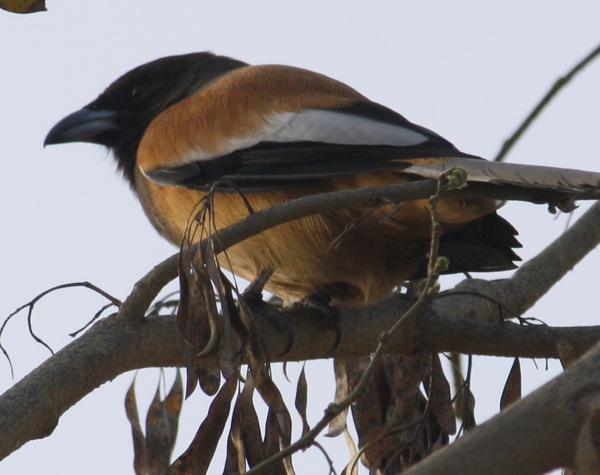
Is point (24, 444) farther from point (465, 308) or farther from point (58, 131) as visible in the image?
point (58, 131)

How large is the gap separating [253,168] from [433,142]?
2.53 feet

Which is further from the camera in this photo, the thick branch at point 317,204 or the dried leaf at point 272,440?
the dried leaf at point 272,440

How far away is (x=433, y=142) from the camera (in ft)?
12.3

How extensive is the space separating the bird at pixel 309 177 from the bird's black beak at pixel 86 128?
0.42 m

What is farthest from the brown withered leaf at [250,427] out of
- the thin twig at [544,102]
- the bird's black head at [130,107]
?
the bird's black head at [130,107]

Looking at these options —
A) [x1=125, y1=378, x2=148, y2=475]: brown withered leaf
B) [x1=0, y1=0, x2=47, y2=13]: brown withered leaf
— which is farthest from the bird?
[x1=0, y1=0, x2=47, y2=13]: brown withered leaf

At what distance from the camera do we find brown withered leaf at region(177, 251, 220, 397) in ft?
8.68

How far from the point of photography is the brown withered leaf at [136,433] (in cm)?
337

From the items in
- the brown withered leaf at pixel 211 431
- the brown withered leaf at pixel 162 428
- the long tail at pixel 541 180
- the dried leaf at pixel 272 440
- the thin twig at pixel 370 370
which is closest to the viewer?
the thin twig at pixel 370 370

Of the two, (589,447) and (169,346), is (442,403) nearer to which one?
(169,346)

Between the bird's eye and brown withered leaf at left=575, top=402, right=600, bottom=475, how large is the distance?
4.02 metres

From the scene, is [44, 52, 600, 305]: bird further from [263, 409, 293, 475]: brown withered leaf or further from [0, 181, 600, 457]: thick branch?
[263, 409, 293, 475]: brown withered leaf

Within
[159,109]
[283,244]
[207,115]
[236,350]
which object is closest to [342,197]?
[236,350]

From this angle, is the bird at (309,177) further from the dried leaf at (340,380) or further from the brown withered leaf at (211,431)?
the brown withered leaf at (211,431)
